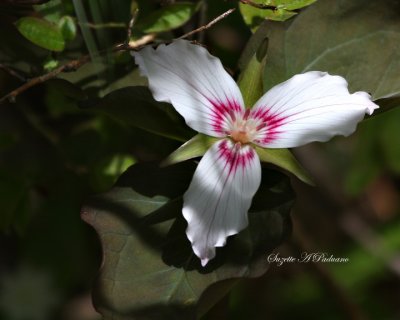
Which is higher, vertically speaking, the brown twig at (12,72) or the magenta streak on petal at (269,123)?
the brown twig at (12,72)

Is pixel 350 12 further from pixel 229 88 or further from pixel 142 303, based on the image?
pixel 142 303

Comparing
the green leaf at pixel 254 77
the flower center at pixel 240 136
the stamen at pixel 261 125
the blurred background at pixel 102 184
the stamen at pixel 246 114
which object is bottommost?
the blurred background at pixel 102 184

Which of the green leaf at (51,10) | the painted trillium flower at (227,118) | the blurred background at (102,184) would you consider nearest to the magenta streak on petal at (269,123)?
the painted trillium flower at (227,118)

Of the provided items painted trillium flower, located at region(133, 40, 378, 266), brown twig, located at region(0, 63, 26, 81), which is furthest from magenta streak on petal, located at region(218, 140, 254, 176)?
brown twig, located at region(0, 63, 26, 81)

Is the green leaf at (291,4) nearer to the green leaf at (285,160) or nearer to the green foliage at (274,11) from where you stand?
the green foliage at (274,11)

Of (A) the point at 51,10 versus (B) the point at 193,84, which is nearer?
(B) the point at 193,84

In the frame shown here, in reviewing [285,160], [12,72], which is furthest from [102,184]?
[285,160]

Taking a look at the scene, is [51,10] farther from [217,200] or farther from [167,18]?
[217,200]

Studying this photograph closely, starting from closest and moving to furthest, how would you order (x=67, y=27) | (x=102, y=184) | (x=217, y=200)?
(x=217, y=200), (x=67, y=27), (x=102, y=184)
